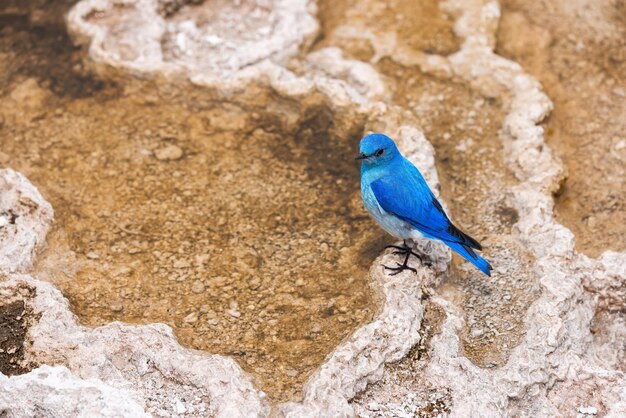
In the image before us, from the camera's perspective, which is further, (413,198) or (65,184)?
(65,184)

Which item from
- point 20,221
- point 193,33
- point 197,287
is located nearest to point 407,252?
point 197,287

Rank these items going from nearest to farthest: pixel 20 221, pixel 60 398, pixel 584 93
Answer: pixel 60 398 < pixel 20 221 < pixel 584 93

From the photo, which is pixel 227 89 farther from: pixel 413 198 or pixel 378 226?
pixel 413 198

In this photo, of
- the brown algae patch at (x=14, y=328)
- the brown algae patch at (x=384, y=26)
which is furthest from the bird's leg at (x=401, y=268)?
the brown algae patch at (x=384, y=26)

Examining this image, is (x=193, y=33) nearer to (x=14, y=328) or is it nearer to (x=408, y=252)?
(x=408, y=252)

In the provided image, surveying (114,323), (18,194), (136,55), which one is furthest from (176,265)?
(136,55)

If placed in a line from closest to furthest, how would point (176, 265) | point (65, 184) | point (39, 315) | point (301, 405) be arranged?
point (301, 405) < point (39, 315) < point (176, 265) < point (65, 184)

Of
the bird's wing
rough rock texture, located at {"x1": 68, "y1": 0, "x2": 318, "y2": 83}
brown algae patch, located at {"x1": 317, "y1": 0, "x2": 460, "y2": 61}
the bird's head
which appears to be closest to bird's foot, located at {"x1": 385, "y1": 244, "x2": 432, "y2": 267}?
the bird's wing

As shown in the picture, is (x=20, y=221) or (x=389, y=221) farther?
(x=20, y=221)
